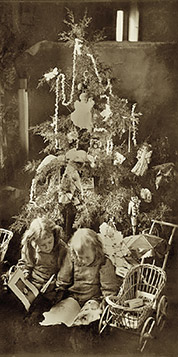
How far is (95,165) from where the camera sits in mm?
1555

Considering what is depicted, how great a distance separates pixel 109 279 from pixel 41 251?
0.21 metres

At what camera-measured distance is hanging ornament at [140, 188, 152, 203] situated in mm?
1551

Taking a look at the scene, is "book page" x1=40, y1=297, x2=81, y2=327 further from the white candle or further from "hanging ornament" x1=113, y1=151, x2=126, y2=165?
the white candle

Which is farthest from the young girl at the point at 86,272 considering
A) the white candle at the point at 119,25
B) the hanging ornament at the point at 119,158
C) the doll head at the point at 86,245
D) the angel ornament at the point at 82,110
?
the white candle at the point at 119,25

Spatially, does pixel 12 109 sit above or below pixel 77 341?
above

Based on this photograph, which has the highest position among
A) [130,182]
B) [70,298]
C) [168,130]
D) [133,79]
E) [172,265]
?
[133,79]

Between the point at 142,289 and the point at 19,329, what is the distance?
1.26 ft

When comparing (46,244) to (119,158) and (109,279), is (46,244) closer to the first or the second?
(109,279)

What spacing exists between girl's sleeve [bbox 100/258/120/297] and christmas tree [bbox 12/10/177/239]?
0.11 metres

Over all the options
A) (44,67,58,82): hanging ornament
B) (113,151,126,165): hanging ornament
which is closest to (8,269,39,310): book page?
(113,151,126,165): hanging ornament

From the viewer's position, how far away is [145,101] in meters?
1.52

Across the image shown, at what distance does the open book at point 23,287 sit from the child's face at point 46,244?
0.26ft

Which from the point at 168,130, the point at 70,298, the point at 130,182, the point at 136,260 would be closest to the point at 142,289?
the point at 136,260

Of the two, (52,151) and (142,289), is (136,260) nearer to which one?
(142,289)
